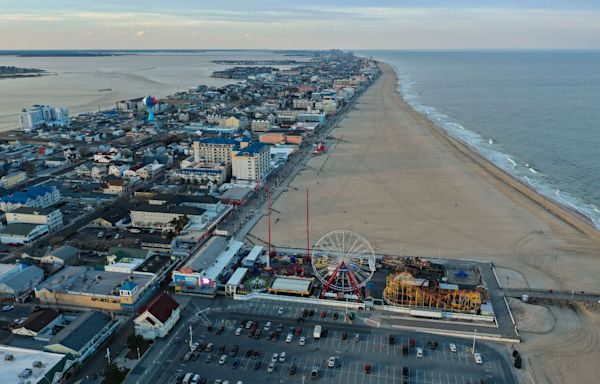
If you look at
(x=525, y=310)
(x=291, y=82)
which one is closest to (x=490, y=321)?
(x=525, y=310)

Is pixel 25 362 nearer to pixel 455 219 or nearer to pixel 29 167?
pixel 455 219

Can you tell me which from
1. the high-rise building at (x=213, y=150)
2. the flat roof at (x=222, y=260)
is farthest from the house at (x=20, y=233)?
the high-rise building at (x=213, y=150)

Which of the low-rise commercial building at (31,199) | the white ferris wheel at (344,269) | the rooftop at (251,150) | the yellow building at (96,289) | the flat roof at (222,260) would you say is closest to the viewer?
the yellow building at (96,289)

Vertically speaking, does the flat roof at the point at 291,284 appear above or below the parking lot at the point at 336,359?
above

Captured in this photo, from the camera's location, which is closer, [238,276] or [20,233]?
[238,276]

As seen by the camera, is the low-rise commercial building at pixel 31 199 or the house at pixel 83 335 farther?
the low-rise commercial building at pixel 31 199

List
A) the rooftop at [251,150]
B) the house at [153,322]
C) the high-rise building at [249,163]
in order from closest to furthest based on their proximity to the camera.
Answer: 1. the house at [153,322]
2. the high-rise building at [249,163]
3. the rooftop at [251,150]

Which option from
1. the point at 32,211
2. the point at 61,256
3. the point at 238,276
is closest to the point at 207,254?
the point at 238,276

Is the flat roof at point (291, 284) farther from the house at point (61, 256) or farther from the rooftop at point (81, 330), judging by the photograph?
the house at point (61, 256)
